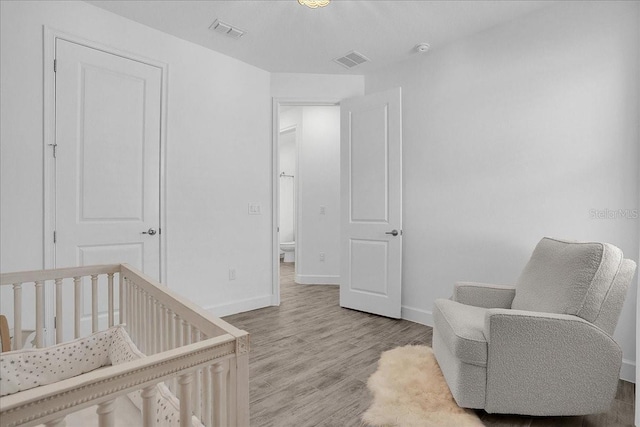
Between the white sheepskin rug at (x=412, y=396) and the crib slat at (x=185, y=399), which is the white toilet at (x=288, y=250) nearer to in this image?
the white sheepskin rug at (x=412, y=396)

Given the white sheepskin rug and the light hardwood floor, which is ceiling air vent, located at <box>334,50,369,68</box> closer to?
the light hardwood floor

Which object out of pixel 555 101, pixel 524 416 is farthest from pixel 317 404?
pixel 555 101

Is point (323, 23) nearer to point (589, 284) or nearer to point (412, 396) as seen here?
point (589, 284)

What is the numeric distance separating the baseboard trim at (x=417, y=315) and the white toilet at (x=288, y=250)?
323cm

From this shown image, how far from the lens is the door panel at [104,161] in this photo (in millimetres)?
2344

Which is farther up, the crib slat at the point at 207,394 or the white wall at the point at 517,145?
the white wall at the point at 517,145

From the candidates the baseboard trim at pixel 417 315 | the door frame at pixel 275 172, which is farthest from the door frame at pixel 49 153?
the baseboard trim at pixel 417 315

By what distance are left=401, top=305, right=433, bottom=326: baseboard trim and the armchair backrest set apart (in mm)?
1292

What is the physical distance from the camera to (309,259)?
4.83 m

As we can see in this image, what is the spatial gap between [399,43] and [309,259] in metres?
2.98

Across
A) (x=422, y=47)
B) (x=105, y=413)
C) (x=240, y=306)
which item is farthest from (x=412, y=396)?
(x=422, y=47)

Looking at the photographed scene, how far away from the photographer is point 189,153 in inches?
118

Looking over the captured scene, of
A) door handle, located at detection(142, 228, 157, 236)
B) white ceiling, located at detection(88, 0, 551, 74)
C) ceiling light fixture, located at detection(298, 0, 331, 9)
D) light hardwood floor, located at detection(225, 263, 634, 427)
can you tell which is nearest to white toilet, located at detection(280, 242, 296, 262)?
light hardwood floor, located at detection(225, 263, 634, 427)

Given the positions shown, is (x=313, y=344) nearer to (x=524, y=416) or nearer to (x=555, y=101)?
(x=524, y=416)
